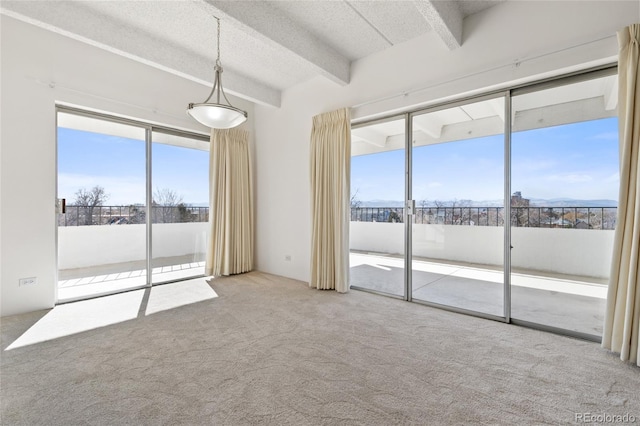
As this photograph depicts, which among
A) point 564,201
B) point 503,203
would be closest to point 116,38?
point 503,203

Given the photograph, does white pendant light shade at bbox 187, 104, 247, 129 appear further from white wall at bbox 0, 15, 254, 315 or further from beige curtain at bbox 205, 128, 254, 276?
beige curtain at bbox 205, 128, 254, 276

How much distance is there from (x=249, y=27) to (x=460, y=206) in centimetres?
293

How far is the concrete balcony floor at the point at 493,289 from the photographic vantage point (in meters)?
2.64

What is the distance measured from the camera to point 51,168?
3348mm

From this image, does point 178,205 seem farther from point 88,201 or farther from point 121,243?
point 88,201

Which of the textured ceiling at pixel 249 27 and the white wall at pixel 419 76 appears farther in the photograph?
the textured ceiling at pixel 249 27

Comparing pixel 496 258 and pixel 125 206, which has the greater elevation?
pixel 125 206

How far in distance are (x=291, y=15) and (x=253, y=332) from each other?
3.25 m

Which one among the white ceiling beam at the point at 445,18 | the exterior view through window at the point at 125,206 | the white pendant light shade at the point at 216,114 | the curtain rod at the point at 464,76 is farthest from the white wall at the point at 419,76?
the white pendant light shade at the point at 216,114

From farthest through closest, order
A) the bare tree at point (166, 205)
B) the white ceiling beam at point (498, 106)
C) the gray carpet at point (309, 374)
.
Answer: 1. the bare tree at point (166, 205)
2. the white ceiling beam at point (498, 106)
3. the gray carpet at point (309, 374)

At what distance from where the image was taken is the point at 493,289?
315 centimetres

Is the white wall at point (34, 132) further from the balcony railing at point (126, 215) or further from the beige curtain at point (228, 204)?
the beige curtain at point (228, 204)

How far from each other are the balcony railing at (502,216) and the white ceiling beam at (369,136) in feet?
3.02

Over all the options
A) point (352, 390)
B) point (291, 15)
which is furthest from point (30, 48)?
point (352, 390)
